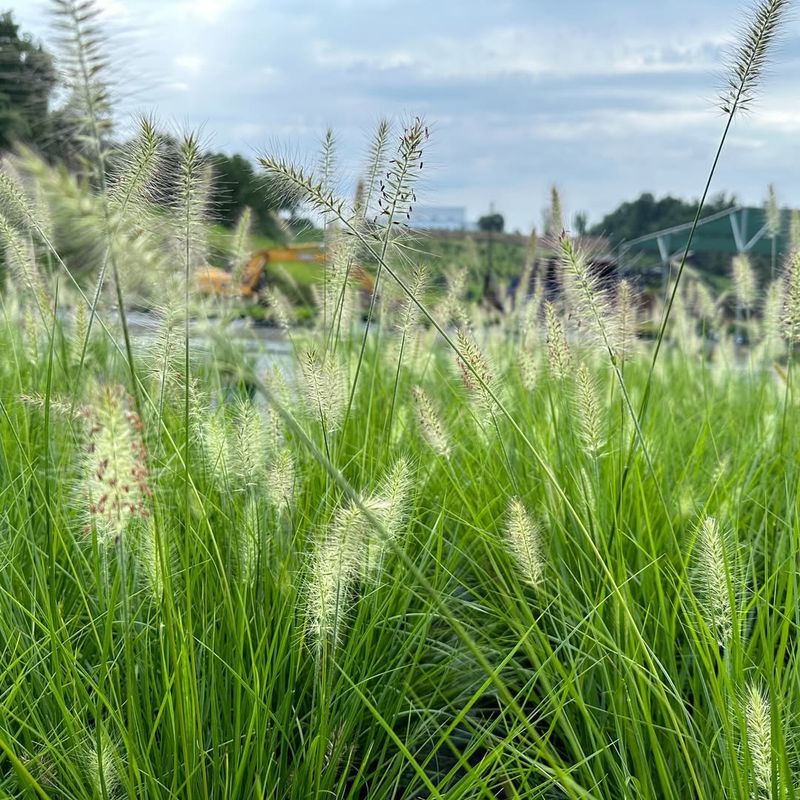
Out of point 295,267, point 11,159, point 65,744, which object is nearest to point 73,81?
point 11,159

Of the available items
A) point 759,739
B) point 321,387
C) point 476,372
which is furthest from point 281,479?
point 759,739

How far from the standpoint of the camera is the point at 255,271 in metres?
4.94

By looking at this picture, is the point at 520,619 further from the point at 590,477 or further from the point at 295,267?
the point at 295,267

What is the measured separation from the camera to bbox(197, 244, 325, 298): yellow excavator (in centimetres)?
326

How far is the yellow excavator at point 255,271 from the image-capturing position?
326 centimetres

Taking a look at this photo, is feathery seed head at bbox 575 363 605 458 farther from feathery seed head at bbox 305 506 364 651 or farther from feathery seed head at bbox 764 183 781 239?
feathery seed head at bbox 764 183 781 239

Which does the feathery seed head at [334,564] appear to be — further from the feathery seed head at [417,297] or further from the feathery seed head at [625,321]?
the feathery seed head at [625,321]

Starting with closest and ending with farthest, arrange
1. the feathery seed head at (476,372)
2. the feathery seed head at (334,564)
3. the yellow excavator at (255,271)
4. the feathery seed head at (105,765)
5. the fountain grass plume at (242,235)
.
Result: the feathery seed head at (334,564)
the feathery seed head at (105,765)
the feathery seed head at (476,372)
the fountain grass plume at (242,235)
the yellow excavator at (255,271)

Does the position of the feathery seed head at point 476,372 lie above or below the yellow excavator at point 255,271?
below

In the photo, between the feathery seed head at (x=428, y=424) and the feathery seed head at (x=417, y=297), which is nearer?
the feathery seed head at (x=428, y=424)

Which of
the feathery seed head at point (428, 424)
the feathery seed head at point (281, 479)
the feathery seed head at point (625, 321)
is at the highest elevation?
the feathery seed head at point (625, 321)

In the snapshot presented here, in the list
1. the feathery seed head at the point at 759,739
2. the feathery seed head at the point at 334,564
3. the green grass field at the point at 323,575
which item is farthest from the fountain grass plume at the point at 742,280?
the feathery seed head at the point at 334,564

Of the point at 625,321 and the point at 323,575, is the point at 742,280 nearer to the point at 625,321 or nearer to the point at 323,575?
the point at 625,321

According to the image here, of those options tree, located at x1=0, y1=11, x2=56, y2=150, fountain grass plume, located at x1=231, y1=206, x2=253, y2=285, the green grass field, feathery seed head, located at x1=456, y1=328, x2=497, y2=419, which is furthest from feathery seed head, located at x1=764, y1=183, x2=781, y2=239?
tree, located at x1=0, y1=11, x2=56, y2=150
